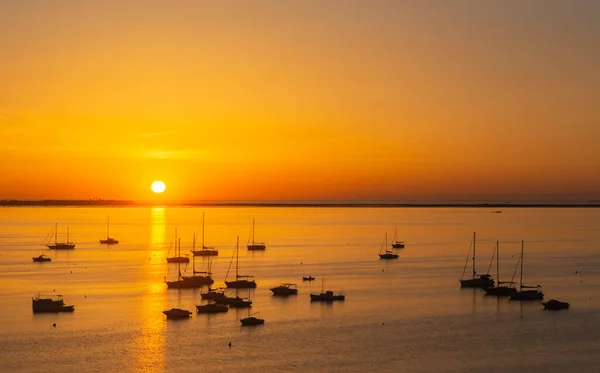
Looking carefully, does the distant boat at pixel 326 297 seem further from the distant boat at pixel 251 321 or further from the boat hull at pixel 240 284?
the distant boat at pixel 251 321

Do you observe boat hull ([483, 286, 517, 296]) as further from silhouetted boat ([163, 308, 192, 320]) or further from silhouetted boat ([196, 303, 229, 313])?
silhouetted boat ([163, 308, 192, 320])

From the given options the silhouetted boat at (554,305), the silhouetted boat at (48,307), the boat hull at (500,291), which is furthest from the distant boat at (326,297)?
the silhouetted boat at (48,307)

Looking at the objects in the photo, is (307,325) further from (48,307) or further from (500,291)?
(500,291)

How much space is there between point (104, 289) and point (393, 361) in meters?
49.5

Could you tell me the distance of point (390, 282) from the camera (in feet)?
343

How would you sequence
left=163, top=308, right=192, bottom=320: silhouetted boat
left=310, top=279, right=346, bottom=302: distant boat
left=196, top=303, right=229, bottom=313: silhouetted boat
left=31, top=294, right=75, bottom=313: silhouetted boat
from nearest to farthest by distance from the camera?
left=163, top=308, right=192, bottom=320: silhouetted boat, left=31, top=294, right=75, bottom=313: silhouetted boat, left=196, top=303, right=229, bottom=313: silhouetted boat, left=310, top=279, right=346, bottom=302: distant boat

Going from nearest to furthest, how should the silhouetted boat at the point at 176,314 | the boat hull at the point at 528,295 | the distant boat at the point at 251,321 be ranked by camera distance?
the distant boat at the point at 251,321
the silhouetted boat at the point at 176,314
the boat hull at the point at 528,295

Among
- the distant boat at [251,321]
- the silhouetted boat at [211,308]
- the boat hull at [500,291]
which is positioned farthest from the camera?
the boat hull at [500,291]

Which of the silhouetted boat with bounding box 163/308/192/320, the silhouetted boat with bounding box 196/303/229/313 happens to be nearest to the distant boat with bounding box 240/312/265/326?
the silhouetted boat with bounding box 196/303/229/313

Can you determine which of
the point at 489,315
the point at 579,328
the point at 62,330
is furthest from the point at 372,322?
the point at 62,330

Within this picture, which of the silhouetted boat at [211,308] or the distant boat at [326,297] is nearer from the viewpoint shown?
the silhouetted boat at [211,308]

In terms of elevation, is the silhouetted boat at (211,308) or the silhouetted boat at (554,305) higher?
the silhouetted boat at (554,305)

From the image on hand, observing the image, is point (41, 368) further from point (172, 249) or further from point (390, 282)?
point (172, 249)

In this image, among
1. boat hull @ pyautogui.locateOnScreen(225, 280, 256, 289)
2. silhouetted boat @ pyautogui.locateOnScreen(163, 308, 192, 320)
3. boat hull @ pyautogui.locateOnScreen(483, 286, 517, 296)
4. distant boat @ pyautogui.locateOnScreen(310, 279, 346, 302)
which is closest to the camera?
silhouetted boat @ pyautogui.locateOnScreen(163, 308, 192, 320)
